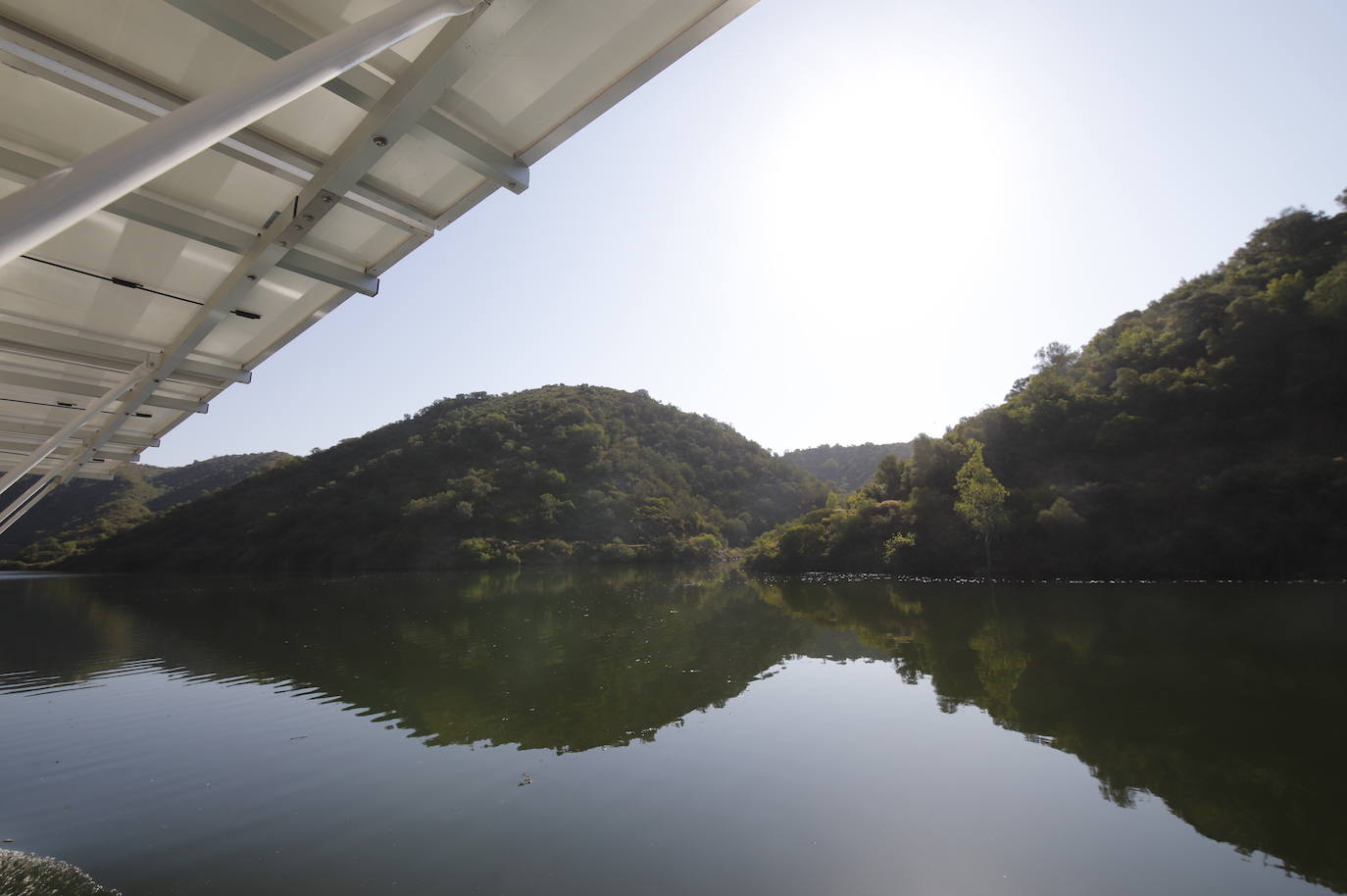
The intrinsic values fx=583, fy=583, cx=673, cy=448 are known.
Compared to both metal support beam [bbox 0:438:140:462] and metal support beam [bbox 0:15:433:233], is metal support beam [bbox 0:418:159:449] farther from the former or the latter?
metal support beam [bbox 0:15:433:233]

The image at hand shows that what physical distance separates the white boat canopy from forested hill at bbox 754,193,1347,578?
3872 cm

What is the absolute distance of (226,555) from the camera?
6544 centimetres

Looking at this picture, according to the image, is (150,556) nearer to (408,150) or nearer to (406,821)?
(406,821)

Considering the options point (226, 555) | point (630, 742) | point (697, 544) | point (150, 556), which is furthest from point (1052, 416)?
point (150, 556)

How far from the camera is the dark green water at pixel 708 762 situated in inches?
220

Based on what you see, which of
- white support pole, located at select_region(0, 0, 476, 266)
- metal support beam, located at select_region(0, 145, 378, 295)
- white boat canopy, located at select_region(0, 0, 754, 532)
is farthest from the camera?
metal support beam, located at select_region(0, 145, 378, 295)

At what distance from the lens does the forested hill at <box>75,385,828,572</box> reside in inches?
2589

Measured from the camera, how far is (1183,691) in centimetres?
1045

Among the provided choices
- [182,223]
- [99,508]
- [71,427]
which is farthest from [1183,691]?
[99,508]


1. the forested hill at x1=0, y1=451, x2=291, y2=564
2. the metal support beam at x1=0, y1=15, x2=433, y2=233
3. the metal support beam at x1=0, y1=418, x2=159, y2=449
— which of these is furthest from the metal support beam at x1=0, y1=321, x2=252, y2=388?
the forested hill at x1=0, y1=451, x2=291, y2=564

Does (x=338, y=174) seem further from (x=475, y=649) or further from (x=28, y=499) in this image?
(x=475, y=649)

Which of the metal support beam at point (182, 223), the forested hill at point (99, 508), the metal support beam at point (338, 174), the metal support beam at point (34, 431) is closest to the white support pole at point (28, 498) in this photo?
the metal support beam at point (34, 431)

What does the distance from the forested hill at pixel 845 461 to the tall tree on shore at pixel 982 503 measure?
57970 millimetres

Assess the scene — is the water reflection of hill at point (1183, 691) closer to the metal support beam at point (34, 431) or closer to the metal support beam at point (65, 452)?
the metal support beam at point (34, 431)
